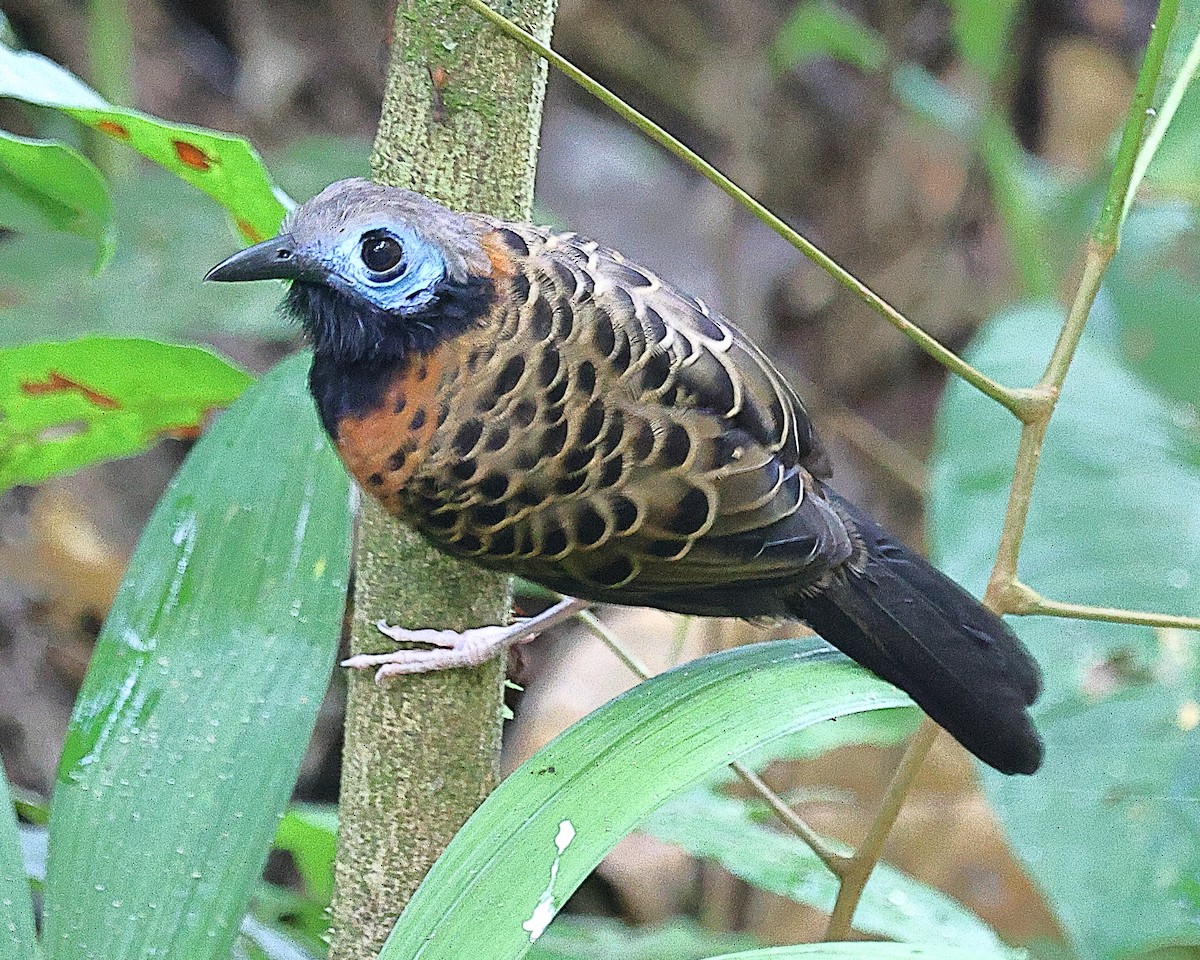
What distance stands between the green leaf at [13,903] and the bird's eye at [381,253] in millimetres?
584

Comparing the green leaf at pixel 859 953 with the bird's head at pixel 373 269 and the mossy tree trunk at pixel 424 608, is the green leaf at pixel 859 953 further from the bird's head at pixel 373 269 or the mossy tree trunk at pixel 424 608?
the bird's head at pixel 373 269

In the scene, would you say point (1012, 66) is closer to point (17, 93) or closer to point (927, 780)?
point (927, 780)

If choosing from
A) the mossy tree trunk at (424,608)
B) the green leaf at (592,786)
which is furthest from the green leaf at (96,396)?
the green leaf at (592,786)

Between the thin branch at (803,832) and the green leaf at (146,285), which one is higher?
the green leaf at (146,285)

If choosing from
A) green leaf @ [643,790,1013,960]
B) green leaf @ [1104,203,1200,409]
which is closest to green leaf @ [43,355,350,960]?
green leaf @ [643,790,1013,960]

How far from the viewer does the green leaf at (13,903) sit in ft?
3.65

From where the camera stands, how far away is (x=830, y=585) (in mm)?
1426

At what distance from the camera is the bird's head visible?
4.17 ft

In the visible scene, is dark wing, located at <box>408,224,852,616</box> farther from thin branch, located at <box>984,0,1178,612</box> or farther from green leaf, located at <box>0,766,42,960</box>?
green leaf, located at <box>0,766,42,960</box>

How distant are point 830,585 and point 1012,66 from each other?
4.03 m

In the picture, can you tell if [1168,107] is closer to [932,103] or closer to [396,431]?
[396,431]

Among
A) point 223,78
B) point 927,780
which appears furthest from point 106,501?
point 927,780

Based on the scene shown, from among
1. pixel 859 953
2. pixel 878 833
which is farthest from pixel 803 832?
pixel 859 953

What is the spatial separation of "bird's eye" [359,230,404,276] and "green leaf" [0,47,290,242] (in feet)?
0.49
